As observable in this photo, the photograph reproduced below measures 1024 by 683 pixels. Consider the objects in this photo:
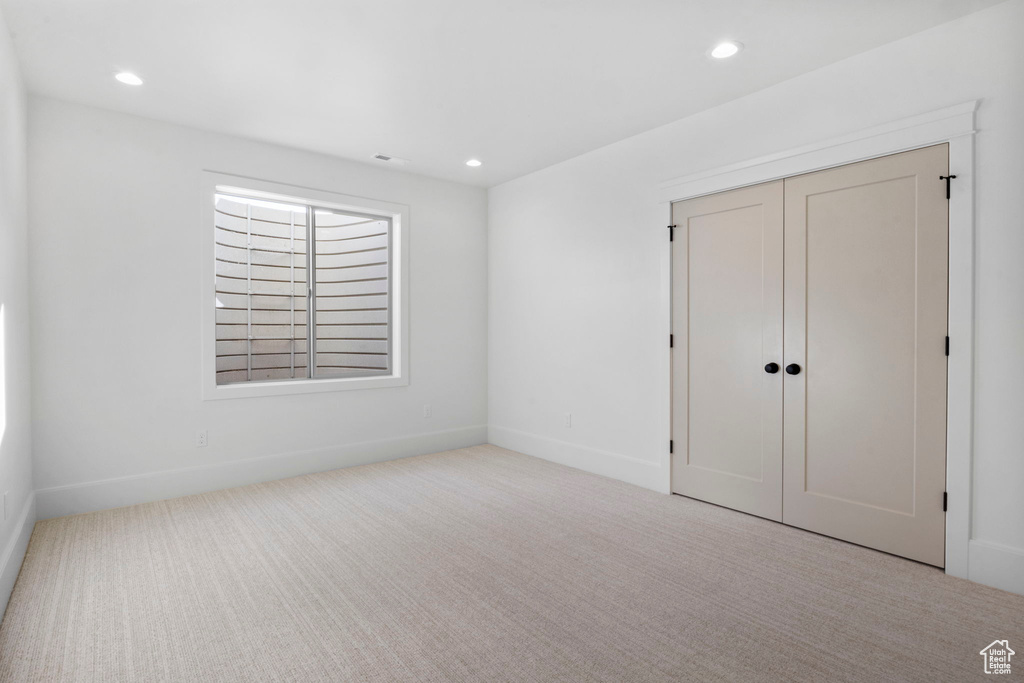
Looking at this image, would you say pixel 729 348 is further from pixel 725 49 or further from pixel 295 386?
pixel 295 386

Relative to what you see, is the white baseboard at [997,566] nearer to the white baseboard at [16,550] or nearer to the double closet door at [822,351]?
the double closet door at [822,351]

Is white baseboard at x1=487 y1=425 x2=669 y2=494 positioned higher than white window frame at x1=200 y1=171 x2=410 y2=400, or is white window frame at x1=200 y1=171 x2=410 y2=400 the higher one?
white window frame at x1=200 y1=171 x2=410 y2=400

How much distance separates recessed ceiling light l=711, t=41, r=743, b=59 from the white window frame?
3050 mm

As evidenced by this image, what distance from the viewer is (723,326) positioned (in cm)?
354

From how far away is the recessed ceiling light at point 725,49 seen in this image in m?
2.76

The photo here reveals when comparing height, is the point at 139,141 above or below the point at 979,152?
above

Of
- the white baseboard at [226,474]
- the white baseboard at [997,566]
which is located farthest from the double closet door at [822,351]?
the white baseboard at [226,474]

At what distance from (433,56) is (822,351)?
9.09 feet

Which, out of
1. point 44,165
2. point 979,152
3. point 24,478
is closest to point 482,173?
point 44,165

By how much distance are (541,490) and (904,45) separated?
3.45 metres

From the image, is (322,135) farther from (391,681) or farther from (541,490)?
(391,681)

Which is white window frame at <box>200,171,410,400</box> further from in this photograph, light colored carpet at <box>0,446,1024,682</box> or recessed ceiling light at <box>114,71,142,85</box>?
light colored carpet at <box>0,446,1024,682</box>

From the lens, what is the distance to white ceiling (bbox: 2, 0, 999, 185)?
97.3 inches

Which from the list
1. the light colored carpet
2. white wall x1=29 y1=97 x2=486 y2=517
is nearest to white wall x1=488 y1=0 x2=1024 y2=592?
the light colored carpet
